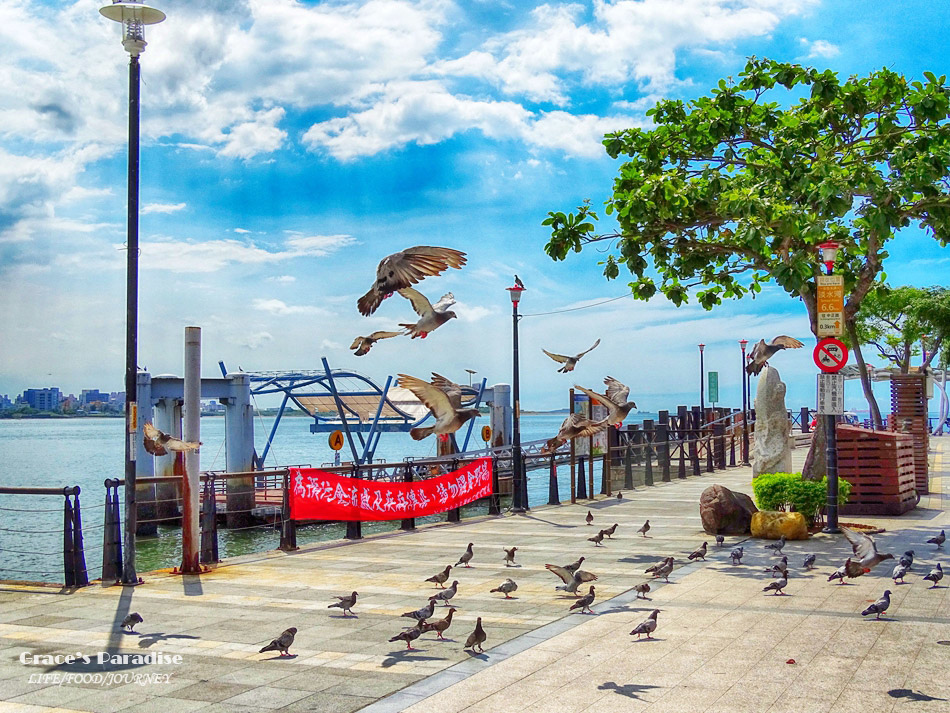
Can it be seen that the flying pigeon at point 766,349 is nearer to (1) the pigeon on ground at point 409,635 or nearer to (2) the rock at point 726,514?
(2) the rock at point 726,514

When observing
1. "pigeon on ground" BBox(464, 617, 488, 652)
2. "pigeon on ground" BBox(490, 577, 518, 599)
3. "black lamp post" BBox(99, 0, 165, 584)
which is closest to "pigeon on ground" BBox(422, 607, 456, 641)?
"pigeon on ground" BBox(464, 617, 488, 652)

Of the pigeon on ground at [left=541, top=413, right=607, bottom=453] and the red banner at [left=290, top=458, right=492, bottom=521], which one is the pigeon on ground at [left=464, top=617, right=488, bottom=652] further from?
the red banner at [left=290, top=458, right=492, bottom=521]

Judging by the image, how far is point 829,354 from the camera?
50.5ft

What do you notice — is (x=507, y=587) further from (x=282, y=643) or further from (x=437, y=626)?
(x=282, y=643)

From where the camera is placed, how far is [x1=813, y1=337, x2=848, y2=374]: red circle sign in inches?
601

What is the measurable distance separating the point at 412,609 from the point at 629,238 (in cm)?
861

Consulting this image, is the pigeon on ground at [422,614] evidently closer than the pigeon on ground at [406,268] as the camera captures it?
No

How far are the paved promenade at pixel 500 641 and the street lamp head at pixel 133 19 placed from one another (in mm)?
7443

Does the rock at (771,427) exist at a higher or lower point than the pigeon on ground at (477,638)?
higher

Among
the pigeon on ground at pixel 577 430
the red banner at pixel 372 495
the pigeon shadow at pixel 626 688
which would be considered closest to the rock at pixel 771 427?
the red banner at pixel 372 495

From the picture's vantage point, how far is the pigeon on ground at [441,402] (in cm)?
745

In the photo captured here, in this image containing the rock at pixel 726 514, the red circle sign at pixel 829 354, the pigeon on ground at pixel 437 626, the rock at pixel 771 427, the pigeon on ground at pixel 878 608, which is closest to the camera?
the pigeon on ground at pixel 437 626

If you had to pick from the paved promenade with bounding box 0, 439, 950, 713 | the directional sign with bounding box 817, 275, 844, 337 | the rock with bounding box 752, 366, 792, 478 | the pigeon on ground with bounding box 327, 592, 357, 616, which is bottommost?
the paved promenade with bounding box 0, 439, 950, 713

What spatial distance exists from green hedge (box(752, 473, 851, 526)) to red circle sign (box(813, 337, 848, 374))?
2.23m
